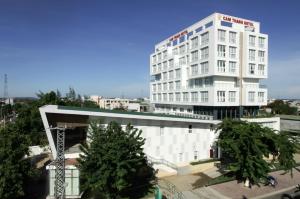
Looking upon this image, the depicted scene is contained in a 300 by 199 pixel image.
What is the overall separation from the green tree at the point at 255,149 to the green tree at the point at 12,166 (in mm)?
22419

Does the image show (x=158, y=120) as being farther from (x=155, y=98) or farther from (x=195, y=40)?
(x=155, y=98)

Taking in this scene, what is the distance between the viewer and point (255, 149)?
2720cm

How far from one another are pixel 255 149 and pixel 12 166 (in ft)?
81.8

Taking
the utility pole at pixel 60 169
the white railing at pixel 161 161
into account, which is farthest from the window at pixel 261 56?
the utility pole at pixel 60 169

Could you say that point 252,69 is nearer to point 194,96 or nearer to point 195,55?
point 195,55

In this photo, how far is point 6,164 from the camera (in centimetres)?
2156

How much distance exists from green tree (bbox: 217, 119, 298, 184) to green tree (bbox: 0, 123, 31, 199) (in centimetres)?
2242

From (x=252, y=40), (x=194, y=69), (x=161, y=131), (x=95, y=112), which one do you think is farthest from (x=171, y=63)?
(x=95, y=112)

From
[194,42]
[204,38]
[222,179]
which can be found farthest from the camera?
[194,42]

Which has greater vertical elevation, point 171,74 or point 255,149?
point 171,74

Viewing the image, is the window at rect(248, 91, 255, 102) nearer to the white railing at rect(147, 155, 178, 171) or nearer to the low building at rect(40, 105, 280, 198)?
the low building at rect(40, 105, 280, 198)

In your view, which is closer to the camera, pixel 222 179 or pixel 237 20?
pixel 222 179

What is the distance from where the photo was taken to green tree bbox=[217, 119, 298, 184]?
2759 cm

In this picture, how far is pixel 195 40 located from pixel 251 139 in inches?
1288
